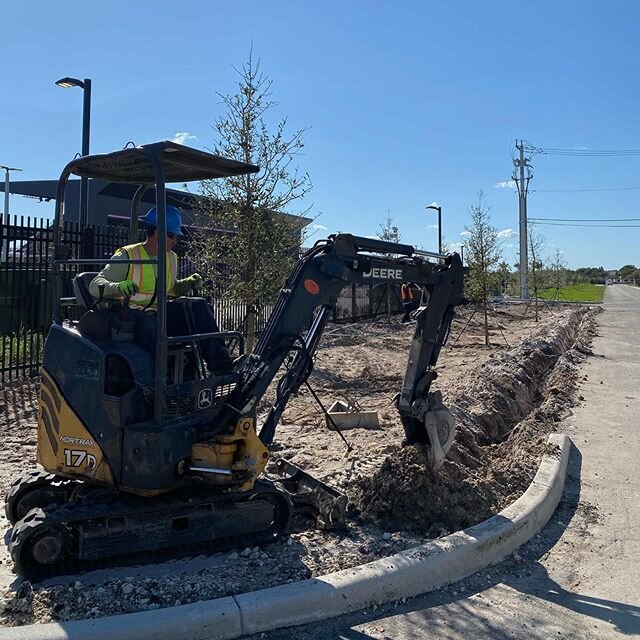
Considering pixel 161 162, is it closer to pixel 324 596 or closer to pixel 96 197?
pixel 324 596

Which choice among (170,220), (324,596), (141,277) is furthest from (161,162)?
(324,596)

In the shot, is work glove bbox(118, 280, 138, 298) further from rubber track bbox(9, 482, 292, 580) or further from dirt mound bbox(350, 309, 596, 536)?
dirt mound bbox(350, 309, 596, 536)

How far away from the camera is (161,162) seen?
4137 millimetres

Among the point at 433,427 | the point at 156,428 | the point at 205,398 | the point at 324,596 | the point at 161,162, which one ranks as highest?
the point at 161,162

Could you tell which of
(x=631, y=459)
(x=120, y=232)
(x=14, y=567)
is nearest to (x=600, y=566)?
(x=631, y=459)

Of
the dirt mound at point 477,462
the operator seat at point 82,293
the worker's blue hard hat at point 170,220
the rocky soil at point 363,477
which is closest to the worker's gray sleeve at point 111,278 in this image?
the operator seat at point 82,293

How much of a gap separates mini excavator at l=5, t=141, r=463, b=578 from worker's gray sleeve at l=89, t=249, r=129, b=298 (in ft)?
0.50

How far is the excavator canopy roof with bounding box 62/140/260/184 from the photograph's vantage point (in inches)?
168

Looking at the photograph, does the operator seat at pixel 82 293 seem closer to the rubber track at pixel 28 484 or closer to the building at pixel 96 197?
the rubber track at pixel 28 484

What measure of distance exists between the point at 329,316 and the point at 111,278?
1.76 metres

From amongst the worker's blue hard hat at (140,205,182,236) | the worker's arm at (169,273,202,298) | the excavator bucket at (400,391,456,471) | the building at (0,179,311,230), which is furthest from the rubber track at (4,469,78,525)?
the building at (0,179,311,230)

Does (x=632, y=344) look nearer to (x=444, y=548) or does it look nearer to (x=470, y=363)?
(x=470, y=363)

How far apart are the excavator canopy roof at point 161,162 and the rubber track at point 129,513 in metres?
2.25

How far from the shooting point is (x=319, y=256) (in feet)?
16.5
